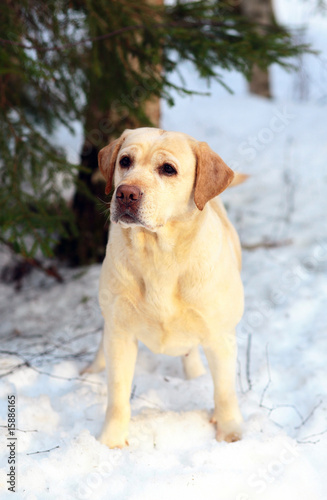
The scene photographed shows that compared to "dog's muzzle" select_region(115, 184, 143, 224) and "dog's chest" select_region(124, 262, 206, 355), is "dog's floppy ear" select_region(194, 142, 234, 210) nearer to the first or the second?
"dog's muzzle" select_region(115, 184, 143, 224)

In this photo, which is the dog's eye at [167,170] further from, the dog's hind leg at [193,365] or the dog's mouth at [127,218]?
the dog's hind leg at [193,365]

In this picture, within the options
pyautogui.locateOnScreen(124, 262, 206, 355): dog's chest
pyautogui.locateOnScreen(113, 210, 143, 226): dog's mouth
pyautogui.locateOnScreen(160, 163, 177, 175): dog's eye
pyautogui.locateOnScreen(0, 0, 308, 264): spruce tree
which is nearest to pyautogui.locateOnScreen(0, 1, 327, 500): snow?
pyautogui.locateOnScreen(124, 262, 206, 355): dog's chest

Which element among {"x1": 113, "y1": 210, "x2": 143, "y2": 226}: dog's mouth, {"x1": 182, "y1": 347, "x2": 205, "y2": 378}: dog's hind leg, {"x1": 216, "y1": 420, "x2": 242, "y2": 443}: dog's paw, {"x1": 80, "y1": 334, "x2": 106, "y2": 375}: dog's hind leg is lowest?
{"x1": 80, "y1": 334, "x2": 106, "y2": 375}: dog's hind leg

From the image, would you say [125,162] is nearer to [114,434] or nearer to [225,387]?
[225,387]

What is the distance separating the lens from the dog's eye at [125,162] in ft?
7.73

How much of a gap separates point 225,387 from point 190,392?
0.51 metres

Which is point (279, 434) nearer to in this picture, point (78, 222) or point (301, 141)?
point (78, 222)

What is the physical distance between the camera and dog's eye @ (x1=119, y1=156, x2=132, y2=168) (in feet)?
7.73

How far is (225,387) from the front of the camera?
2.70 metres

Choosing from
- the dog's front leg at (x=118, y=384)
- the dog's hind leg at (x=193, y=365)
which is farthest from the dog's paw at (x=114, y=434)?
the dog's hind leg at (x=193, y=365)

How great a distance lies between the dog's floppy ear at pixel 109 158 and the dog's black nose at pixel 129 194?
16.8 inches

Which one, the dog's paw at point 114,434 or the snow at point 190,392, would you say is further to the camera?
the dog's paw at point 114,434

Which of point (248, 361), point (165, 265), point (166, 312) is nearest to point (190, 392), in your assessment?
point (248, 361)

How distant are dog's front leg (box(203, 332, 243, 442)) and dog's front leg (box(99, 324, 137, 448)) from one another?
0.44m
